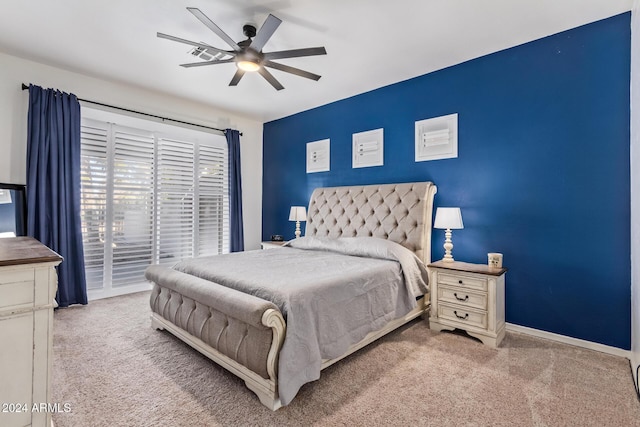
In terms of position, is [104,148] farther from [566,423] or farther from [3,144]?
[566,423]

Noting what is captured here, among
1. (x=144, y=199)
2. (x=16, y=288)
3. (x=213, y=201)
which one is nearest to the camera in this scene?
(x=16, y=288)

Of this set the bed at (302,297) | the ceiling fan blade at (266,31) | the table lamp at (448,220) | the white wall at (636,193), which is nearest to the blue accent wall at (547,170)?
the white wall at (636,193)

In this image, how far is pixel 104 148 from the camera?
405 cm

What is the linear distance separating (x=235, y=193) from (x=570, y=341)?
4705 mm

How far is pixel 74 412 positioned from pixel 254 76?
11.6 feet

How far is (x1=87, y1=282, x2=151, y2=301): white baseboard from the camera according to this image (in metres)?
3.94

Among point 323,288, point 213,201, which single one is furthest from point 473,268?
point 213,201

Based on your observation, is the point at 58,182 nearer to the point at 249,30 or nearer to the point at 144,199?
the point at 144,199

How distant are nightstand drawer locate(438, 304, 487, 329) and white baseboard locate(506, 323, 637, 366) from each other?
1.92 ft

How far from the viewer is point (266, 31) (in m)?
2.32

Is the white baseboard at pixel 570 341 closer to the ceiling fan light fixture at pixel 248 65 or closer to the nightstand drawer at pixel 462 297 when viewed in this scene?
the nightstand drawer at pixel 462 297

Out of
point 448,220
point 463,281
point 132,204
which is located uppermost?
point 132,204

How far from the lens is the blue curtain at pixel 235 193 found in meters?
5.21

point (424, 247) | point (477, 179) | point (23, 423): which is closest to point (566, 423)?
point (424, 247)
